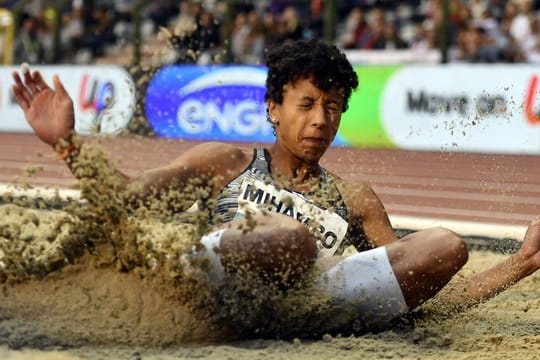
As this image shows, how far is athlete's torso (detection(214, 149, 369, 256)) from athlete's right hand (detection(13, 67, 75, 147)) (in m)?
0.63

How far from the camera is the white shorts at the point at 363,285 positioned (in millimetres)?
3801

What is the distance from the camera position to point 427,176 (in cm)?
1099

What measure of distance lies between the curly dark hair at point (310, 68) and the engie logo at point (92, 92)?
36.5 ft

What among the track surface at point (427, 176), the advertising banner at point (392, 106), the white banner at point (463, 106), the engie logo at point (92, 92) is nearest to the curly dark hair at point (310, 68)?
the track surface at point (427, 176)

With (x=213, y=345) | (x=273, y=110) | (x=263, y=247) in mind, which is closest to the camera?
(x=263, y=247)

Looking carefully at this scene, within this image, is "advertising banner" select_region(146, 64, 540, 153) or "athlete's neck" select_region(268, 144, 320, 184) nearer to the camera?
"athlete's neck" select_region(268, 144, 320, 184)

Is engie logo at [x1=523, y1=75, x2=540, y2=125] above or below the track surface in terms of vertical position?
above

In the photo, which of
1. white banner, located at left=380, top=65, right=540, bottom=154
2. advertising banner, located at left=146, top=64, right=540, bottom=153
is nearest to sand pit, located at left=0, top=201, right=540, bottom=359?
advertising banner, located at left=146, top=64, right=540, bottom=153

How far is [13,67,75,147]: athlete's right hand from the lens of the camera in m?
3.71

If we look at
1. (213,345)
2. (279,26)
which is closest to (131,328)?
(213,345)

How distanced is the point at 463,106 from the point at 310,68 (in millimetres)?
8480

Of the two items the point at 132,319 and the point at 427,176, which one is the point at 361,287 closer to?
the point at 132,319

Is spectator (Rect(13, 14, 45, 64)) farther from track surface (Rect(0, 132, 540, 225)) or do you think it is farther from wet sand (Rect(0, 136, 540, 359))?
wet sand (Rect(0, 136, 540, 359))

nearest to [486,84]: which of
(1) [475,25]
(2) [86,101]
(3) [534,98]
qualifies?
(3) [534,98]
